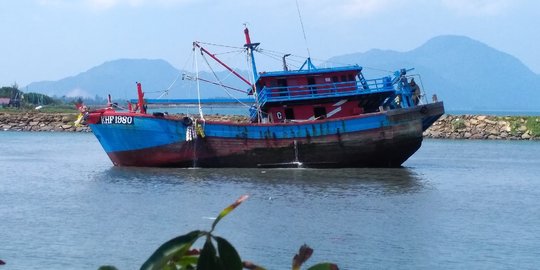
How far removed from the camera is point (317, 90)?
99.5 ft

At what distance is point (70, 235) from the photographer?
1722cm

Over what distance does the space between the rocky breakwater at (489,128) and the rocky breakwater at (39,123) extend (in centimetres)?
2600

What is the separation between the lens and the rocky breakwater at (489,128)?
56.8m

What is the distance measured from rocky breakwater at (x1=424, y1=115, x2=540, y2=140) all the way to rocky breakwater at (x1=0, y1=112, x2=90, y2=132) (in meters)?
26.0

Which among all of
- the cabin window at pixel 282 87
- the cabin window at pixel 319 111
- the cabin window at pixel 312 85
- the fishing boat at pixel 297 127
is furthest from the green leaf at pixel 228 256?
the cabin window at pixel 319 111

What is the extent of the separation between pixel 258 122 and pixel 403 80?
528cm

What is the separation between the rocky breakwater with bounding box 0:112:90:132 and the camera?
66875 millimetres

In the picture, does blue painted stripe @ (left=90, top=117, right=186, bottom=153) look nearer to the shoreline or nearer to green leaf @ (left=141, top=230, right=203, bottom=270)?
green leaf @ (left=141, top=230, right=203, bottom=270)

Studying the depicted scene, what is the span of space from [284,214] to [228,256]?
1795cm

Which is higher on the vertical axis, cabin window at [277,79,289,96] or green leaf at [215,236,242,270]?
cabin window at [277,79,289,96]

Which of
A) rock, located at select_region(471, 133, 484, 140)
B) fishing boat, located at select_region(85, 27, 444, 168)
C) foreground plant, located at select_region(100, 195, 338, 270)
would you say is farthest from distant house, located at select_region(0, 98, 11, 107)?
foreground plant, located at select_region(100, 195, 338, 270)

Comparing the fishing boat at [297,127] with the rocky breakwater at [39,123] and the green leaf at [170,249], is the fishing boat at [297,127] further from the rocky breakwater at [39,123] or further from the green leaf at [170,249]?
the rocky breakwater at [39,123]

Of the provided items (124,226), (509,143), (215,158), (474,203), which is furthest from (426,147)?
(124,226)

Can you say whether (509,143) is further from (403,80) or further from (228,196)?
(228,196)
